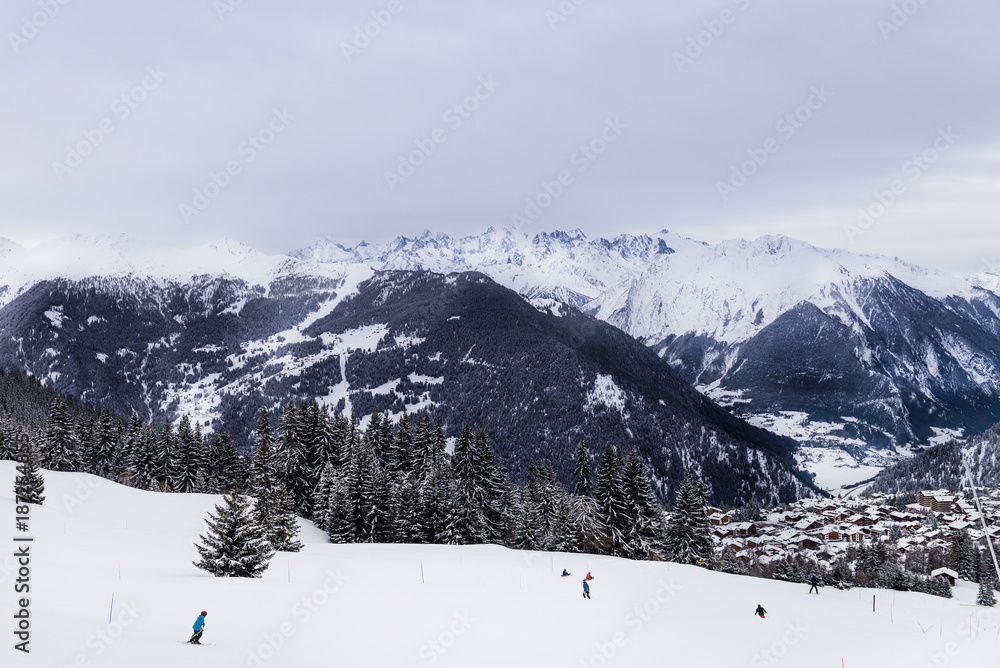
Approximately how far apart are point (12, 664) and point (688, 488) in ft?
166

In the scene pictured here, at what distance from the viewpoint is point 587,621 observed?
86.6 ft

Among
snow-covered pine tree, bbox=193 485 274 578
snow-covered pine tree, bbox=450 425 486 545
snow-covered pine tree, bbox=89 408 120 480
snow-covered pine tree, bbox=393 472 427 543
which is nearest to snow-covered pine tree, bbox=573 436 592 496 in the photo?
snow-covered pine tree, bbox=450 425 486 545

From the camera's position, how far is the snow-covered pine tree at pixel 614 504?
5609 centimetres

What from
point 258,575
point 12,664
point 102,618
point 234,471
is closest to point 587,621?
point 258,575

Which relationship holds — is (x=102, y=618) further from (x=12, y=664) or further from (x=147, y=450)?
(x=147, y=450)

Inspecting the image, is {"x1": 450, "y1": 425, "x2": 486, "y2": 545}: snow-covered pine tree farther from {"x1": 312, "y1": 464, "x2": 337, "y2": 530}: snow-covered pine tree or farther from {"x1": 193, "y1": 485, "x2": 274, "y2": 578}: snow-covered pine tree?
{"x1": 193, "y1": 485, "x2": 274, "y2": 578}: snow-covered pine tree

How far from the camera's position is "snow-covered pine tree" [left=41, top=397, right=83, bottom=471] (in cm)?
7188

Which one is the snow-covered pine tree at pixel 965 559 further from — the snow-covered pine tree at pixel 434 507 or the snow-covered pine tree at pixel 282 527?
the snow-covered pine tree at pixel 282 527

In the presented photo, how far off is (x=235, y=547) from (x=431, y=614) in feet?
36.0

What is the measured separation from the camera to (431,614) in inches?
1005

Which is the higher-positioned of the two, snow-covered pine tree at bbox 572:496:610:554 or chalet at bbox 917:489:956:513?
chalet at bbox 917:489:956:513

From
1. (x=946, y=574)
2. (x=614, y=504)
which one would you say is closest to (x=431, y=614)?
(x=614, y=504)

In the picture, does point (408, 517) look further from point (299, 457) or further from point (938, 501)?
point (938, 501)

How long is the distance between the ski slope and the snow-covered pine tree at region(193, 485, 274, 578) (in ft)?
4.31
